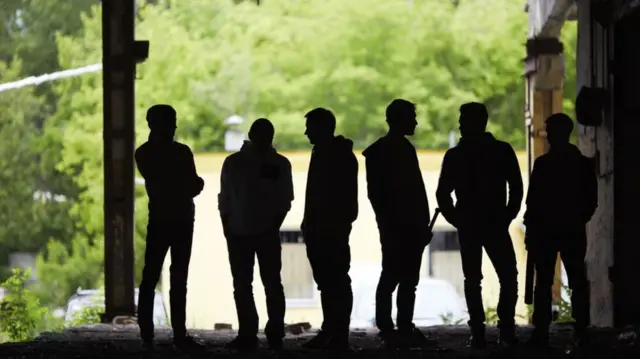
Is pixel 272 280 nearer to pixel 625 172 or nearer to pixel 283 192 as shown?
pixel 283 192

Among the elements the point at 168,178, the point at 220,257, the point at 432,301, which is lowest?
the point at 432,301

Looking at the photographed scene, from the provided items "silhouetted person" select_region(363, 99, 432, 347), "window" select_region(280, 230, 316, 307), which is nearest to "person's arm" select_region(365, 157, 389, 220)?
"silhouetted person" select_region(363, 99, 432, 347)

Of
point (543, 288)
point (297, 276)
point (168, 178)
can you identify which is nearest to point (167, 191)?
point (168, 178)

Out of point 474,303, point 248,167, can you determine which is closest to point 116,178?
point 248,167

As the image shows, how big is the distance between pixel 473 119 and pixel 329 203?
1.12 metres

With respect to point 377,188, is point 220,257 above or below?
below

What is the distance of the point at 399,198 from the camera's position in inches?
319

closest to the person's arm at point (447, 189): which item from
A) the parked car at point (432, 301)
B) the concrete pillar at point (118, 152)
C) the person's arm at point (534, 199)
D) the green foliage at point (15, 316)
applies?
the person's arm at point (534, 199)

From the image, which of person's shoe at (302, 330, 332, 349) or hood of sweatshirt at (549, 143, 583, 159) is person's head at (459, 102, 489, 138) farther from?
person's shoe at (302, 330, 332, 349)

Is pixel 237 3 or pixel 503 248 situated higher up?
pixel 237 3

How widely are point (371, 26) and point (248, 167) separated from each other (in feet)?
80.1

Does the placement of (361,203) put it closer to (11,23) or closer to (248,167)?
(11,23)

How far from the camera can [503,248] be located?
313 inches

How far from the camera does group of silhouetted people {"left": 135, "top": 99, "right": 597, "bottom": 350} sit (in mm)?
7941
